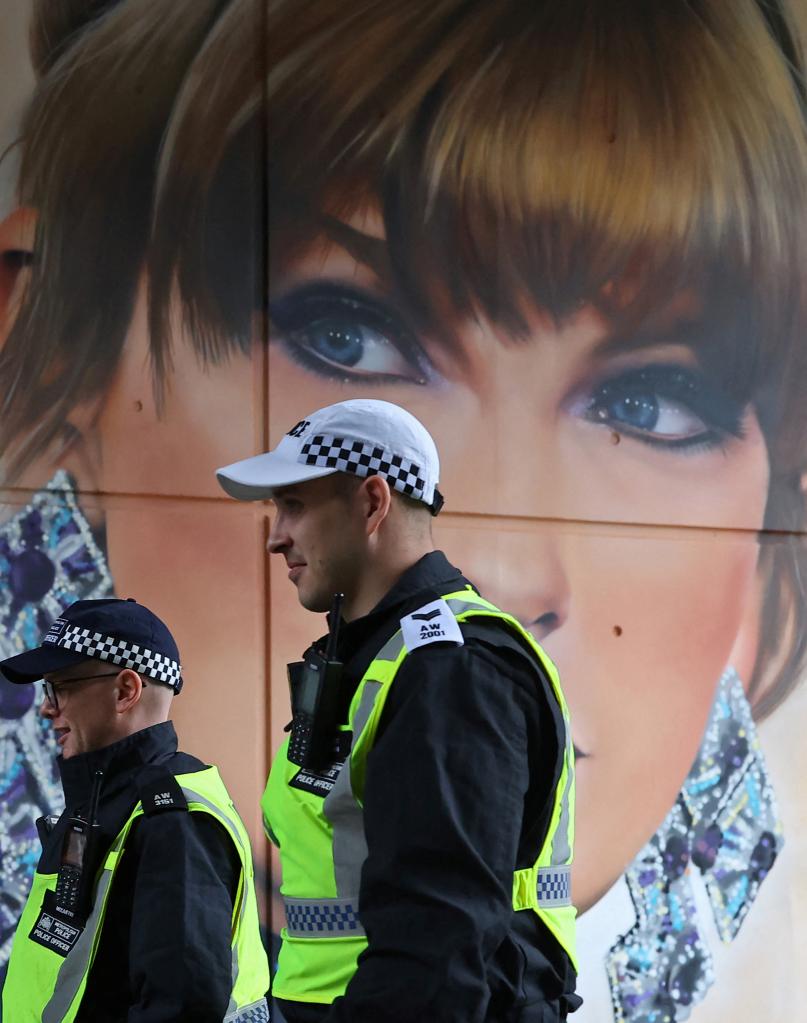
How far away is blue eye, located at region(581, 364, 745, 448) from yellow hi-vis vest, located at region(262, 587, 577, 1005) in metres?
2.83

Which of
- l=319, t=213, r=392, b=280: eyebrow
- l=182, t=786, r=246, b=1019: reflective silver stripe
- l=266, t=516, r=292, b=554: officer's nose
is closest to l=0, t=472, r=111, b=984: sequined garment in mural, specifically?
l=319, t=213, r=392, b=280: eyebrow

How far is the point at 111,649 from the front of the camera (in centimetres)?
227

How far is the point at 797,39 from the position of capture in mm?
4812

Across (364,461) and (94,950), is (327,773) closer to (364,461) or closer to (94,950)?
(364,461)

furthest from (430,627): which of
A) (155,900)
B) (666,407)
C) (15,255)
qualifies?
(666,407)

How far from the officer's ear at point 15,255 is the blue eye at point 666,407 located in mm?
1694

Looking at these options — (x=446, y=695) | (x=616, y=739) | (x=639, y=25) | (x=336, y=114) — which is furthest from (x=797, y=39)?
(x=446, y=695)

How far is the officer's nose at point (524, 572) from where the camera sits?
419 centimetres

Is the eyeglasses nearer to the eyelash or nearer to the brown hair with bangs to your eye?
the brown hair with bangs

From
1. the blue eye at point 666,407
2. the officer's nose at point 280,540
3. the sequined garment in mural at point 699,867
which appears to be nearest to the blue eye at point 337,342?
the blue eye at point 666,407

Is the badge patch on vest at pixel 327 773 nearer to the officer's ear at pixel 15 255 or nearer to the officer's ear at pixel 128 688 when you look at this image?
the officer's ear at pixel 128 688

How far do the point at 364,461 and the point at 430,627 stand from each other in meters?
0.26

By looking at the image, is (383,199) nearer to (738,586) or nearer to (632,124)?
(632,124)

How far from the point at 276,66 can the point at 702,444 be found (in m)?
1.74
